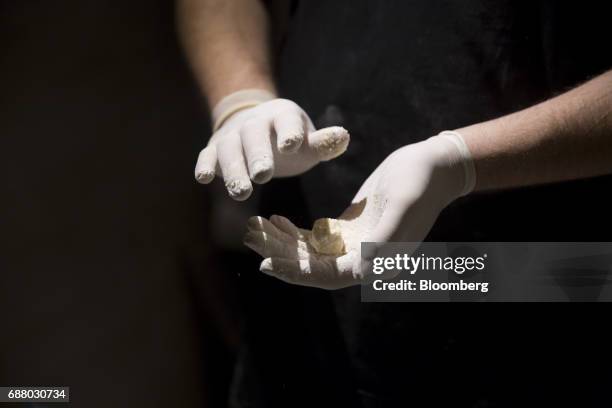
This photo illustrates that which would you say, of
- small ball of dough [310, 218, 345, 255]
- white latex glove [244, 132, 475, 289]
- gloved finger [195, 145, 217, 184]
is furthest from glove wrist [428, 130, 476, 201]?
gloved finger [195, 145, 217, 184]

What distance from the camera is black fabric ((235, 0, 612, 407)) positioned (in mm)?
596

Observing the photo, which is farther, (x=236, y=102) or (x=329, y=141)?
(x=236, y=102)

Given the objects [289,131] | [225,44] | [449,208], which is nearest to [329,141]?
[289,131]

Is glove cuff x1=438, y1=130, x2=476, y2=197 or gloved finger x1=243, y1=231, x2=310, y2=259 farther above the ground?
glove cuff x1=438, y1=130, x2=476, y2=197

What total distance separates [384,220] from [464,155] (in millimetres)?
111

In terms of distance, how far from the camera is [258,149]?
58 centimetres

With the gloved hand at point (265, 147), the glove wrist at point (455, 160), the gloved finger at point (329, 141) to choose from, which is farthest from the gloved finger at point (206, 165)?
the glove wrist at point (455, 160)

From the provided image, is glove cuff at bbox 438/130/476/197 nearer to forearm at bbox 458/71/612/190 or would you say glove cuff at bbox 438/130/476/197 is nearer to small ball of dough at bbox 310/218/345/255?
forearm at bbox 458/71/612/190

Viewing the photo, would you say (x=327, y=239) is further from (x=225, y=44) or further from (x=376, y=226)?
(x=225, y=44)

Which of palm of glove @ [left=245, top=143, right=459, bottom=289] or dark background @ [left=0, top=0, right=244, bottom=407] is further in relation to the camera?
dark background @ [left=0, top=0, right=244, bottom=407]

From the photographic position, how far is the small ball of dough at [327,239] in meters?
0.56

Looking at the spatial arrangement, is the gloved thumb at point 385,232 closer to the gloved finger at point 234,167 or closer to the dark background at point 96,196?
the gloved finger at point 234,167

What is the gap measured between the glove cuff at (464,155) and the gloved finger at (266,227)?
19 centimetres

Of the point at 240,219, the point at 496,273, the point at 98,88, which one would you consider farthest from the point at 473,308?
the point at 98,88
